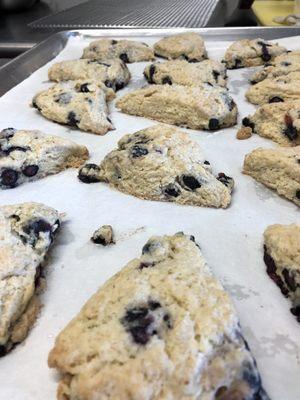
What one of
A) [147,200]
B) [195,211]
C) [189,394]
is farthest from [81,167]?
[189,394]

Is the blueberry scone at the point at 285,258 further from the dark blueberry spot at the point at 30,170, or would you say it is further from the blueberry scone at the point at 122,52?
the blueberry scone at the point at 122,52

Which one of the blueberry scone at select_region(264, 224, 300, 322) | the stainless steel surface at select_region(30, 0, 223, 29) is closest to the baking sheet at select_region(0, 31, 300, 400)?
the blueberry scone at select_region(264, 224, 300, 322)

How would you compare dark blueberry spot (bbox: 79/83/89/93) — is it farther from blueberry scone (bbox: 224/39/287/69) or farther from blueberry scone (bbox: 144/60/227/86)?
blueberry scone (bbox: 224/39/287/69)

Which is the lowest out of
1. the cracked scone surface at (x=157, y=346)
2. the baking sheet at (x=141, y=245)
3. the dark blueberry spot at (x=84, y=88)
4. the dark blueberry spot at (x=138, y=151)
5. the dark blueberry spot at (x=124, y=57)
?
the baking sheet at (x=141, y=245)

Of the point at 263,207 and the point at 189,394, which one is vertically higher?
the point at 189,394

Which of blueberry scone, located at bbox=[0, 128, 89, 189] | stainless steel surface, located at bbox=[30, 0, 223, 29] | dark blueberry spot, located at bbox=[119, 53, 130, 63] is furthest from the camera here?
stainless steel surface, located at bbox=[30, 0, 223, 29]

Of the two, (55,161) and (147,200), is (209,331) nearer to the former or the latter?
(147,200)

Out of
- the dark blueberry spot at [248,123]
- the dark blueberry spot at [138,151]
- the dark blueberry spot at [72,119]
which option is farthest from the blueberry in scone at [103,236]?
the dark blueberry spot at [248,123]
